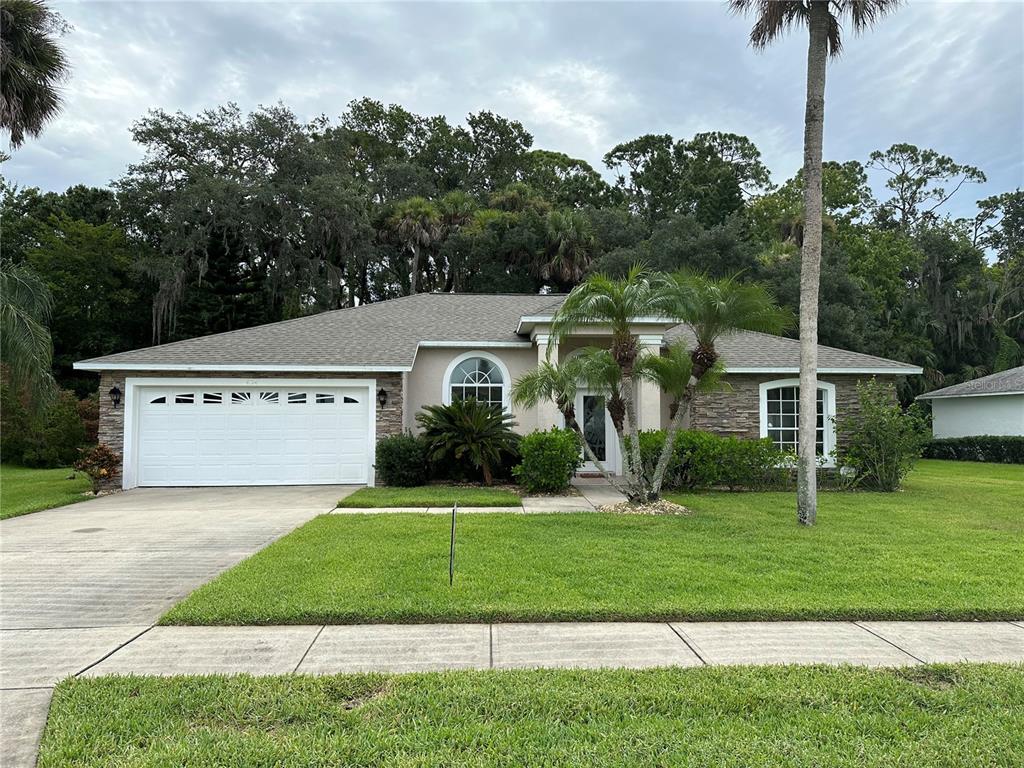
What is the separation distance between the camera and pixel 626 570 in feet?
19.8

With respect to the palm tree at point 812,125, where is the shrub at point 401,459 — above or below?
below

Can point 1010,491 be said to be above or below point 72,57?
below

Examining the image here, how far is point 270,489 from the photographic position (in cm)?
1270

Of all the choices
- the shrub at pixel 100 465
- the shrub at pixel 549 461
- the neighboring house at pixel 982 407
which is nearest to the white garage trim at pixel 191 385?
the shrub at pixel 100 465

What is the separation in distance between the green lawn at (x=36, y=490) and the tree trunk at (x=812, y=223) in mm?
12673

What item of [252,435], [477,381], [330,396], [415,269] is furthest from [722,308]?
[415,269]

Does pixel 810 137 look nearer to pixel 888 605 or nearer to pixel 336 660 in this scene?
pixel 888 605

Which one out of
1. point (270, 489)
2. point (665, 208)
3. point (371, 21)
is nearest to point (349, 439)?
point (270, 489)

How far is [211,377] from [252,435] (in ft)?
4.95

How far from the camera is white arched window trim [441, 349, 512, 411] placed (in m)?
14.5

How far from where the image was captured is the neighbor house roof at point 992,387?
71.9ft

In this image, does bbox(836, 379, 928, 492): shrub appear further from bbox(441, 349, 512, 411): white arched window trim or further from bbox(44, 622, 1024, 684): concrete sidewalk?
A: bbox(44, 622, 1024, 684): concrete sidewalk

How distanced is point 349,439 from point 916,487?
12506 mm

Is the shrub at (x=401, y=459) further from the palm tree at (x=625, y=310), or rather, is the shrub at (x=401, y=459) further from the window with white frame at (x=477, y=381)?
the palm tree at (x=625, y=310)
